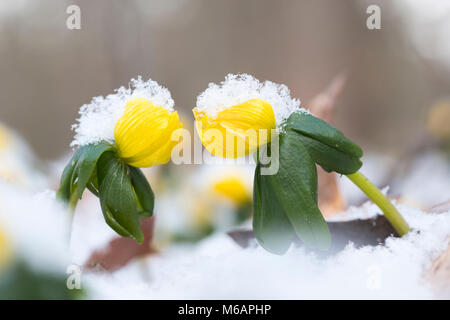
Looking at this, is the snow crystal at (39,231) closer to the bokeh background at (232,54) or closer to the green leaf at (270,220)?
the green leaf at (270,220)

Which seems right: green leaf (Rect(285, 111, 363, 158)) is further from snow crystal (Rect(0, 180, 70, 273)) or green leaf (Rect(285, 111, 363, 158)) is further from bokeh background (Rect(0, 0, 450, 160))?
bokeh background (Rect(0, 0, 450, 160))

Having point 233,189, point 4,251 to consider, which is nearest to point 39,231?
point 4,251

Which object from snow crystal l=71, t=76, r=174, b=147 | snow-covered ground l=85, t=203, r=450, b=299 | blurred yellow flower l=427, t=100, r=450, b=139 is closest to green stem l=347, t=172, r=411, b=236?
snow-covered ground l=85, t=203, r=450, b=299

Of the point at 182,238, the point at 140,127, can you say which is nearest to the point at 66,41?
the point at 182,238

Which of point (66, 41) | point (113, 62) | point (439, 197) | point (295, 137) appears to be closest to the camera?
point (295, 137)
